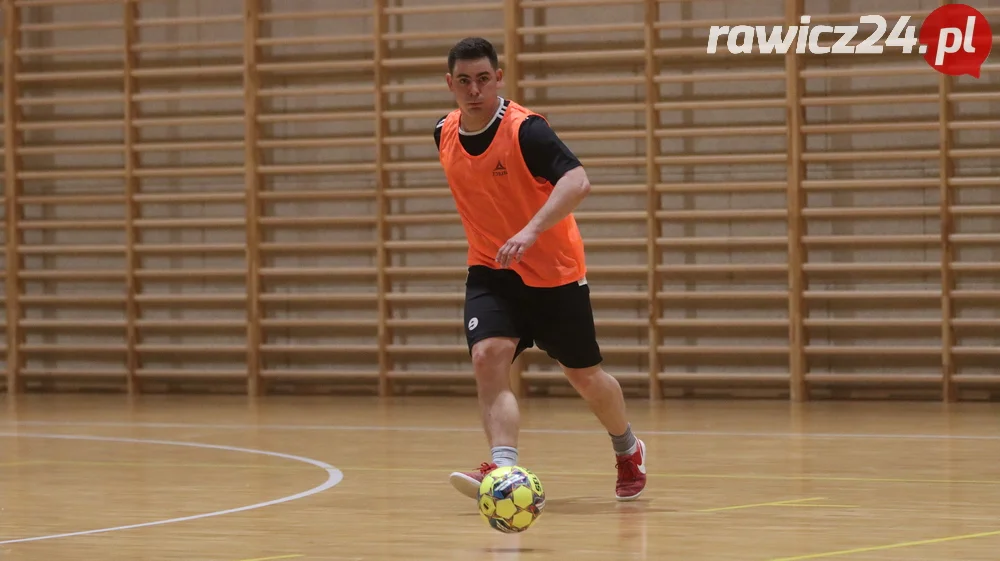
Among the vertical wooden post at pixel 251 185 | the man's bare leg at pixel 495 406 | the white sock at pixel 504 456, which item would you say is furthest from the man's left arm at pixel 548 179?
the vertical wooden post at pixel 251 185

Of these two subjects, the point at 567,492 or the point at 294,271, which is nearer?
the point at 567,492

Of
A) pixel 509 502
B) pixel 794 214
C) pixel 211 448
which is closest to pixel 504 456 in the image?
pixel 509 502

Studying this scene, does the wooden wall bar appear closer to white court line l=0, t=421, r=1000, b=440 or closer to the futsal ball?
white court line l=0, t=421, r=1000, b=440

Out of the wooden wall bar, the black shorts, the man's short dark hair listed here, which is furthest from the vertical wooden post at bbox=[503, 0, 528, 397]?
the man's short dark hair

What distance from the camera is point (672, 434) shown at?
768 cm

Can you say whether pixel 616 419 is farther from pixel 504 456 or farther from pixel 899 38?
pixel 899 38

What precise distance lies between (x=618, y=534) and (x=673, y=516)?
17.1 inches

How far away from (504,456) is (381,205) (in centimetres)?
611

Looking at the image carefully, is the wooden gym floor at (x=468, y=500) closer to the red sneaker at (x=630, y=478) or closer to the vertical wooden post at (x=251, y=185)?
the red sneaker at (x=630, y=478)

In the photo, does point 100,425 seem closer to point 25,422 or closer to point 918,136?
point 25,422

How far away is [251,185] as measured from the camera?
10.8m

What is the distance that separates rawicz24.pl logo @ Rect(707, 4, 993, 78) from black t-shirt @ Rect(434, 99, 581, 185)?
5.30 metres

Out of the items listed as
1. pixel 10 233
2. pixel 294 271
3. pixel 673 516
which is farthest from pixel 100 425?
pixel 673 516

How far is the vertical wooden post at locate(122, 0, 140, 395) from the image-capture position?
11.1 m
